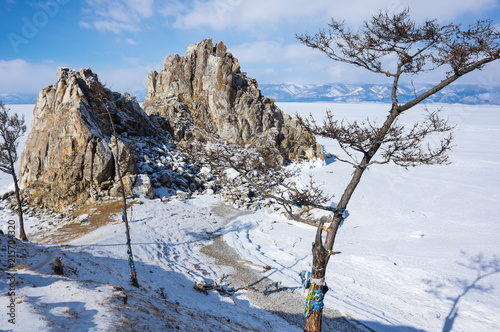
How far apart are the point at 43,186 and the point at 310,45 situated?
2305cm

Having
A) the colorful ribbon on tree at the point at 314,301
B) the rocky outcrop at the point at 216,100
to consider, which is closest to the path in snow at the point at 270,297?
the colorful ribbon on tree at the point at 314,301

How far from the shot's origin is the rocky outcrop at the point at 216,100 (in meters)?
40.9

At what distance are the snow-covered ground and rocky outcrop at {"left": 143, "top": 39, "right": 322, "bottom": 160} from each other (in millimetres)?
17802

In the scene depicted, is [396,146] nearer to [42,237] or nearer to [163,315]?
[163,315]

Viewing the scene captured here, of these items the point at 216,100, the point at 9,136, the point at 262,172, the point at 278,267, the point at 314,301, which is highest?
the point at 216,100

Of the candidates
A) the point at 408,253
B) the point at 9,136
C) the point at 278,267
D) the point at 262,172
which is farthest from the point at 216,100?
the point at 262,172

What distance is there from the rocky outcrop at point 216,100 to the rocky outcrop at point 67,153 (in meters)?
17.1

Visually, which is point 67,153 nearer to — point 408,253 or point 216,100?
point 216,100

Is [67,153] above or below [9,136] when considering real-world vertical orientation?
below

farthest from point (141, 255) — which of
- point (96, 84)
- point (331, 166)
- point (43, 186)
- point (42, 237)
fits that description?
point (331, 166)

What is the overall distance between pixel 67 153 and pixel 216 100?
82.1ft

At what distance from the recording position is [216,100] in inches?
1660

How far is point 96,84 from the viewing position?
26.6m

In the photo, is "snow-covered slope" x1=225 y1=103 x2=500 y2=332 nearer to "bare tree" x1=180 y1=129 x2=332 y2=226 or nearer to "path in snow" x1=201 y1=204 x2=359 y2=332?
"path in snow" x1=201 y1=204 x2=359 y2=332
